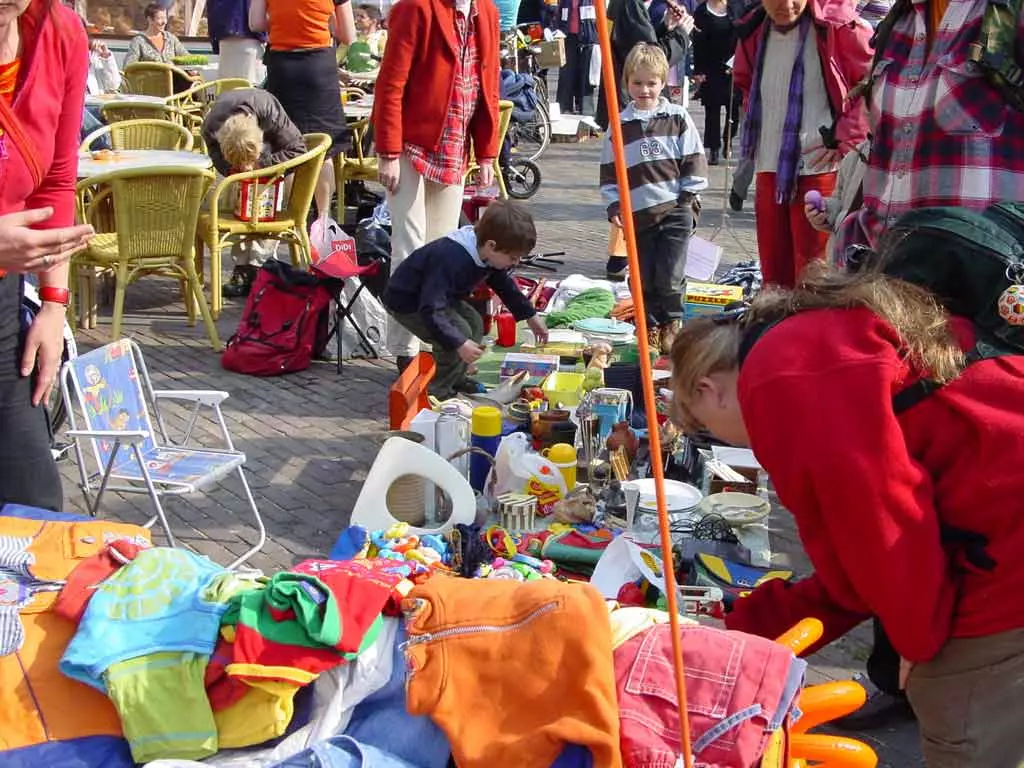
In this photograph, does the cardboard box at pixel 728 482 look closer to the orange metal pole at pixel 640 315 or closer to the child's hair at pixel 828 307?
the child's hair at pixel 828 307

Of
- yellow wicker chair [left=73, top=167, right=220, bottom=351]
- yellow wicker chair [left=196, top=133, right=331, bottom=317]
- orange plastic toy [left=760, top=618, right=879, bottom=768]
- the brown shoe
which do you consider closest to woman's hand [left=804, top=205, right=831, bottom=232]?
the brown shoe

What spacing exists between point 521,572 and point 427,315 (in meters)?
1.84

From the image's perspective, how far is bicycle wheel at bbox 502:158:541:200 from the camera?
10953mm

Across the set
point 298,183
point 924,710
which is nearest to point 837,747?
point 924,710

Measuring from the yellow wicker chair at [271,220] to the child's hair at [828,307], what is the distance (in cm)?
502

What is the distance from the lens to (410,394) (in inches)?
200

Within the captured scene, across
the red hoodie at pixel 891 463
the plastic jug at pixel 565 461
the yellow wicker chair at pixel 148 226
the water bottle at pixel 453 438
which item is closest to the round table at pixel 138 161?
the yellow wicker chair at pixel 148 226

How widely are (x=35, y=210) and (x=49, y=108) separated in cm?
27

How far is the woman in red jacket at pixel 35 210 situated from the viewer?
2.61 meters

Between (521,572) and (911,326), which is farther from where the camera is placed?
(521,572)

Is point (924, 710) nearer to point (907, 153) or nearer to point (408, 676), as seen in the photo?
point (408, 676)

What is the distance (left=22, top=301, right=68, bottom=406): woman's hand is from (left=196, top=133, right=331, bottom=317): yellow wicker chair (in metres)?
3.85

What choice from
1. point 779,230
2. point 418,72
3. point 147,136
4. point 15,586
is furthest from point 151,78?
point 15,586

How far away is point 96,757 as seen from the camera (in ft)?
7.47
